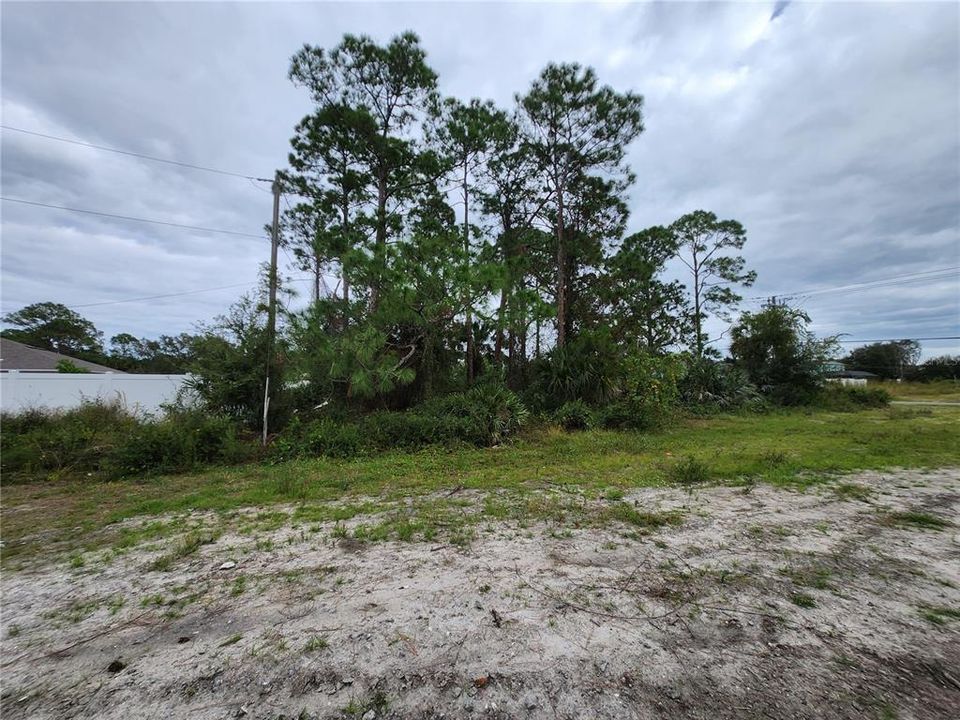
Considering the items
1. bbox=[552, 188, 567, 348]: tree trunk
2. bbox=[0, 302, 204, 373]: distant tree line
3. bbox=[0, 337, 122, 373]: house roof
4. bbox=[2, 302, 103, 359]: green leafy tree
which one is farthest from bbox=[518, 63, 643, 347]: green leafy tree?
bbox=[2, 302, 103, 359]: green leafy tree

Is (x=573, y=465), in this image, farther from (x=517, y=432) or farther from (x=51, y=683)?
(x=51, y=683)

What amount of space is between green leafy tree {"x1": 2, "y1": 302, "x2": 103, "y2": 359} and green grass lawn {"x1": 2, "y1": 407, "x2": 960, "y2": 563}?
40060 mm

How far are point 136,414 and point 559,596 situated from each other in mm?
9938

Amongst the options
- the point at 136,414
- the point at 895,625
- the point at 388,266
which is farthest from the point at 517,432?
the point at 136,414

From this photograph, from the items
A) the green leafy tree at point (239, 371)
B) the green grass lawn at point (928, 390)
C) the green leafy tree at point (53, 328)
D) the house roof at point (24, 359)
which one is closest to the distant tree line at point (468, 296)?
the green leafy tree at point (239, 371)

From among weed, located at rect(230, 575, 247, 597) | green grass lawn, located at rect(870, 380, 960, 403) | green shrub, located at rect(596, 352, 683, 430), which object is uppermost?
green shrub, located at rect(596, 352, 683, 430)

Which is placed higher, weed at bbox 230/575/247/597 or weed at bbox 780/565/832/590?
weed at bbox 780/565/832/590

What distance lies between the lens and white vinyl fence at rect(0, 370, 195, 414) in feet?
31.1

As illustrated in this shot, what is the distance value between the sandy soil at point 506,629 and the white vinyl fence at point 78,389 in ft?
25.5

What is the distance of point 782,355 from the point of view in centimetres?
1587

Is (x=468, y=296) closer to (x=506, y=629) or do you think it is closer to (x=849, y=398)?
(x=506, y=629)

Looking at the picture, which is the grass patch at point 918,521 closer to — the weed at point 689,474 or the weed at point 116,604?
the weed at point 689,474

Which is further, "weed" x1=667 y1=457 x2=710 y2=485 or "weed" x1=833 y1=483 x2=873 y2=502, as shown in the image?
"weed" x1=667 y1=457 x2=710 y2=485

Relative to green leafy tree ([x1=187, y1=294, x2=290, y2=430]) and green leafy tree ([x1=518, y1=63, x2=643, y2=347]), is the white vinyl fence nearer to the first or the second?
green leafy tree ([x1=187, y1=294, x2=290, y2=430])
